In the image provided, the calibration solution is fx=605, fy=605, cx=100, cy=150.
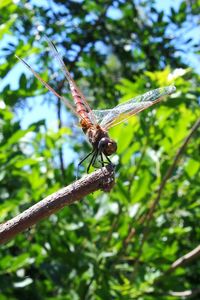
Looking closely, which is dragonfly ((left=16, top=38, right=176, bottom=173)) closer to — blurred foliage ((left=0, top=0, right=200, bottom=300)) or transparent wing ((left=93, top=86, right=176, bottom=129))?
transparent wing ((left=93, top=86, right=176, bottom=129))

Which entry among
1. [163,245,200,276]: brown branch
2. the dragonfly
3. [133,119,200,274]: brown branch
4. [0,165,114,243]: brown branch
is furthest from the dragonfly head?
[133,119,200,274]: brown branch

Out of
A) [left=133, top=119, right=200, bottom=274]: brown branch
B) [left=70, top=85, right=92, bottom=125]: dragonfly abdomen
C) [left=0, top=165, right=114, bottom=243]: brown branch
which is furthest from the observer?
[left=133, top=119, right=200, bottom=274]: brown branch

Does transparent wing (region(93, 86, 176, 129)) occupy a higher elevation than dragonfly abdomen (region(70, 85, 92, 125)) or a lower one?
lower

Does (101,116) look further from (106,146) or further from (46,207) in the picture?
(46,207)

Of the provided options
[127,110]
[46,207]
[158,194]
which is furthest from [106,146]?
[158,194]

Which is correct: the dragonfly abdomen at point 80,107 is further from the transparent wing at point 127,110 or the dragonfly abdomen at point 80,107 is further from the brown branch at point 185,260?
the brown branch at point 185,260

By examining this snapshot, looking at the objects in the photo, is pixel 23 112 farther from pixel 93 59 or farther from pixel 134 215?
pixel 134 215

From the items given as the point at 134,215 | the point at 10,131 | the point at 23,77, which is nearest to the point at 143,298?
the point at 134,215

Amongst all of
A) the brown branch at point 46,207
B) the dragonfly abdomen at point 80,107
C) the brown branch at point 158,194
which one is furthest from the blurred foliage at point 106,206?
the brown branch at point 46,207

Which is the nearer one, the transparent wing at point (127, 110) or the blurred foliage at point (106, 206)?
the transparent wing at point (127, 110)
